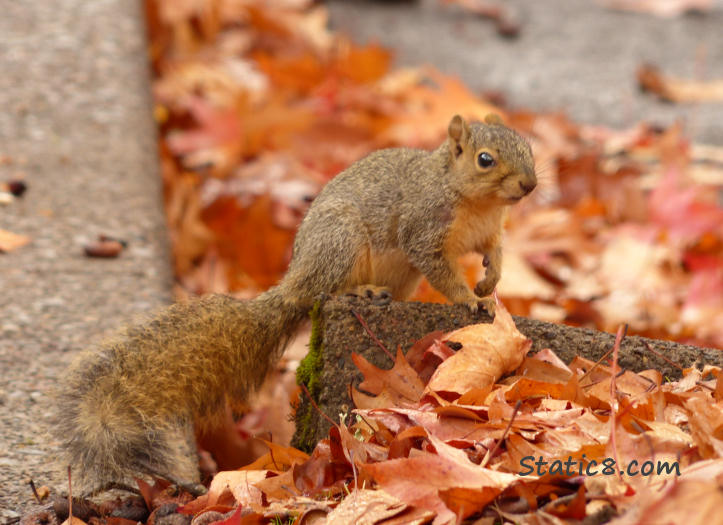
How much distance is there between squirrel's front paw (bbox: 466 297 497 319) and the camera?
2.86m

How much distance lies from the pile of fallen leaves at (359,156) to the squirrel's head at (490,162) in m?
0.94

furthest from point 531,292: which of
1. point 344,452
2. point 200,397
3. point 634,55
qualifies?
point 634,55

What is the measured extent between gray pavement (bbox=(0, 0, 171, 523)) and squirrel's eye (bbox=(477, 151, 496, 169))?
1297mm

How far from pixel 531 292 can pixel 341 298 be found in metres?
1.97

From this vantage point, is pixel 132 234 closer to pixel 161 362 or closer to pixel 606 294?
pixel 161 362

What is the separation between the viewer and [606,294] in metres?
4.72

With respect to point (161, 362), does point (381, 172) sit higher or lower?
higher

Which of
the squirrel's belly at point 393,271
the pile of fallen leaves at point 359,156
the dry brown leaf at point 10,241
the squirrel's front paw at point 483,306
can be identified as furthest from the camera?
the pile of fallen leaves at point 359,156

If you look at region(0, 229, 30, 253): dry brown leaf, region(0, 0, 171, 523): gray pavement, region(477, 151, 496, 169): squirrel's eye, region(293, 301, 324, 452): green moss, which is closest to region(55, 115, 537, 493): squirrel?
region(477, 151, 496, 169): squirrel's eye

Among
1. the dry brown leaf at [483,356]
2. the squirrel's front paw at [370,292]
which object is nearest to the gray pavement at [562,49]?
the squirrel's front paw at [370,292]

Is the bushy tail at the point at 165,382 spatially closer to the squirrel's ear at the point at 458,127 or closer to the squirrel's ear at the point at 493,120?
the squirrel's ear at the point at 458,127

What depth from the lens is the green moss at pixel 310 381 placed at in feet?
9.00

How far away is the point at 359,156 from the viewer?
17.9ft

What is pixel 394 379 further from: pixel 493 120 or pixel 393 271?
pixel 493 120
